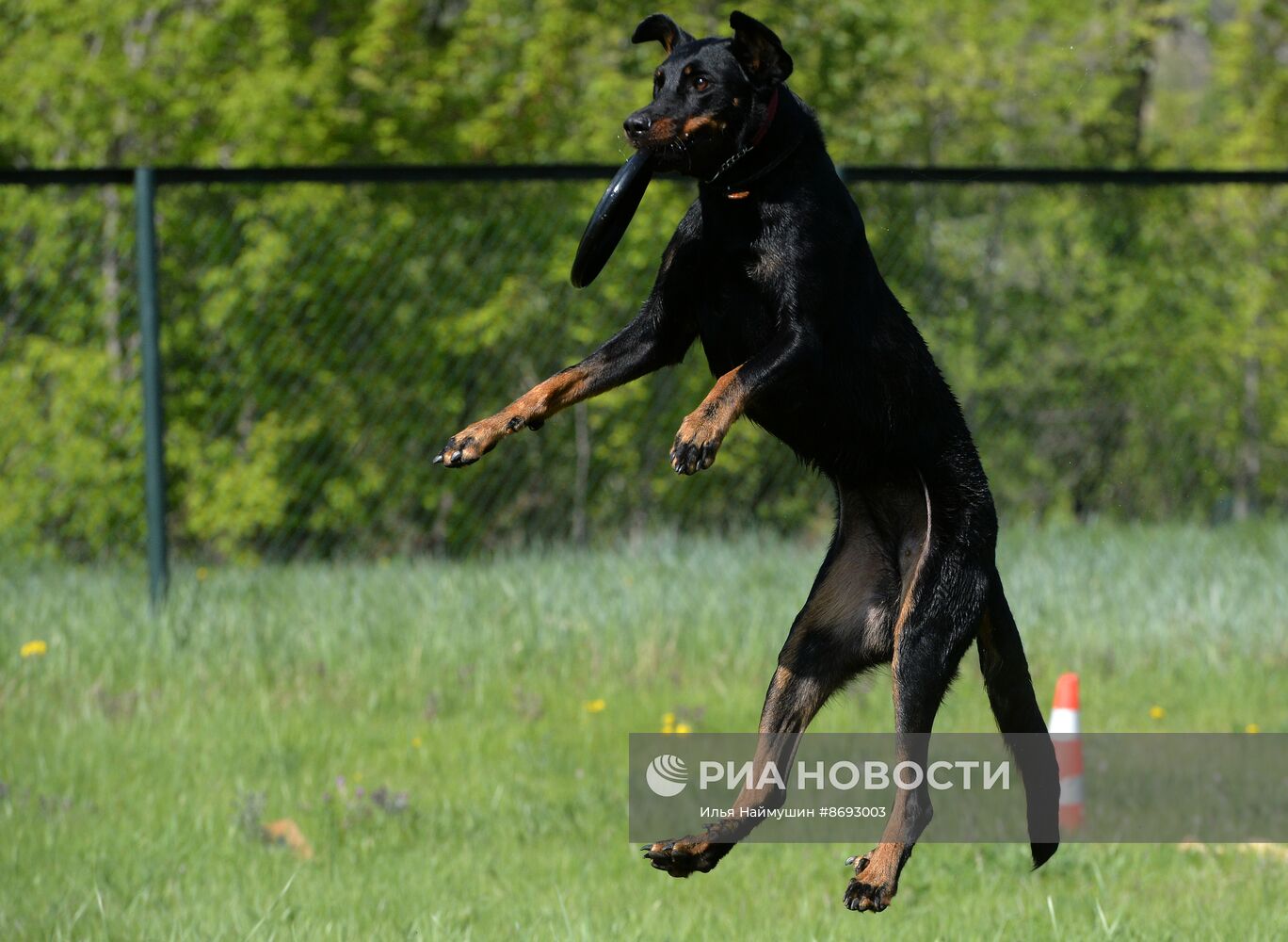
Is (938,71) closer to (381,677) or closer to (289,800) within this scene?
(381,677)

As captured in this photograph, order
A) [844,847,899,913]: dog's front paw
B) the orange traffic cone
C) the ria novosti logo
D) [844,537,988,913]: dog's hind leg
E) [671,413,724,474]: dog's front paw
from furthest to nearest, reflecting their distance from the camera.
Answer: the ria novosti logo, the orange traffic cone, [844,537,988,913]: dog's hind leg, [844,847,899,913]: dog's front paw, [671,413,724,474]: dog's front paw

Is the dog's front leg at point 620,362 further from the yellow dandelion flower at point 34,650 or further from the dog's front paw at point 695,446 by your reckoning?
the yellow dandelion flower at point 34,650

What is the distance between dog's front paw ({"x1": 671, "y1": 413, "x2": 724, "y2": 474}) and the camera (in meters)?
2.31

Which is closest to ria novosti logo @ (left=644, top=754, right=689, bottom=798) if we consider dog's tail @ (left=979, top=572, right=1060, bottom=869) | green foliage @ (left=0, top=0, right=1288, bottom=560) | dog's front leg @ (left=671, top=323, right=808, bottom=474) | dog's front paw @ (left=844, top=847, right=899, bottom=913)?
dog's tail @ (left=979, top=572, right=1060, bottom=869)

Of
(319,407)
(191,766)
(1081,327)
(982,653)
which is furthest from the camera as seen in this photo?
(1081,327)

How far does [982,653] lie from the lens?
290cm

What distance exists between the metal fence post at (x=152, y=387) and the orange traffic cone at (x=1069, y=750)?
414cm

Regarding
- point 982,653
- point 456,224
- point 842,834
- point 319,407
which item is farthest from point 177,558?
point 982,653

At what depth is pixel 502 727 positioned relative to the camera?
18.6 feet

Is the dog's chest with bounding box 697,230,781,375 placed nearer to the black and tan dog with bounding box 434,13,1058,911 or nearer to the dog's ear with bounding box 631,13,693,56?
the black and tan dog with bounding box 434,13,1058,911

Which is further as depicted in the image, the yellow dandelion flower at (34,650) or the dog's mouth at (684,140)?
the yellow dandelion flower at (34,650)

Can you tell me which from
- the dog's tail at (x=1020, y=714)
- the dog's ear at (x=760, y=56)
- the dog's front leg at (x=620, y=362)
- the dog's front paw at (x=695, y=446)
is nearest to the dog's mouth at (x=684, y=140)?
the dog's ear at (x=760, y=56)

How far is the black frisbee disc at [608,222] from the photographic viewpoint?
2545 mm

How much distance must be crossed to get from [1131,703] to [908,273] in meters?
4.18
